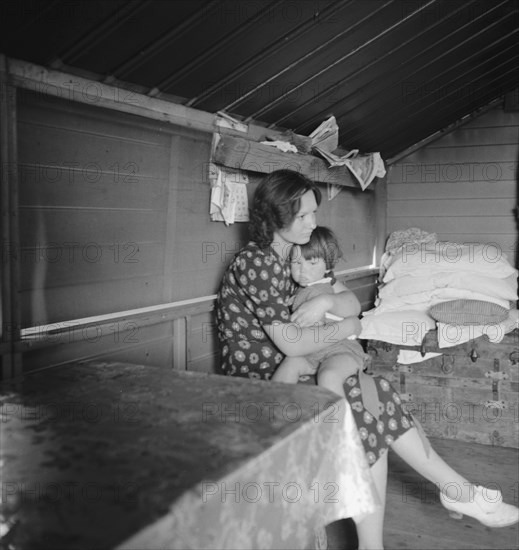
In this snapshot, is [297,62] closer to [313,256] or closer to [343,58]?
[343,58]

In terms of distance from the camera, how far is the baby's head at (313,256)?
2.75 metres

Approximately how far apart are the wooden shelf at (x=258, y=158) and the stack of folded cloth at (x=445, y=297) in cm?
106

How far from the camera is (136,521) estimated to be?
89 cm

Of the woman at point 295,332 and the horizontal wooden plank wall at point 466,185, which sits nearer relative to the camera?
the woman at point 295,332

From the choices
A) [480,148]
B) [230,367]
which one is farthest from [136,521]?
[480,148]

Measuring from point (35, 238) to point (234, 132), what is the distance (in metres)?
1.26

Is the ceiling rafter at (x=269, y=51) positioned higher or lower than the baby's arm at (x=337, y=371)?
higher

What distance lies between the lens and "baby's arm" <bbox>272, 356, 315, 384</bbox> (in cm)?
239

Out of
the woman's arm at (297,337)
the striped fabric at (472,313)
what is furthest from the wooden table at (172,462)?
the striped fabric at (472,313)

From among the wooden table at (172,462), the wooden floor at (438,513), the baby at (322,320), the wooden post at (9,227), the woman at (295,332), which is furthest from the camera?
the wooden floor at (438,513)

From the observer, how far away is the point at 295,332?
2389mm

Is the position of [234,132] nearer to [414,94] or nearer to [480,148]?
[414,94]

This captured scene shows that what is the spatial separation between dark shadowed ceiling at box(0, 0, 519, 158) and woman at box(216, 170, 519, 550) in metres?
0.49

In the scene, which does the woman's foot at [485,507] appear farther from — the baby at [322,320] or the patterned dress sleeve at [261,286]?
the patterned dress sleeve at [261,286]
